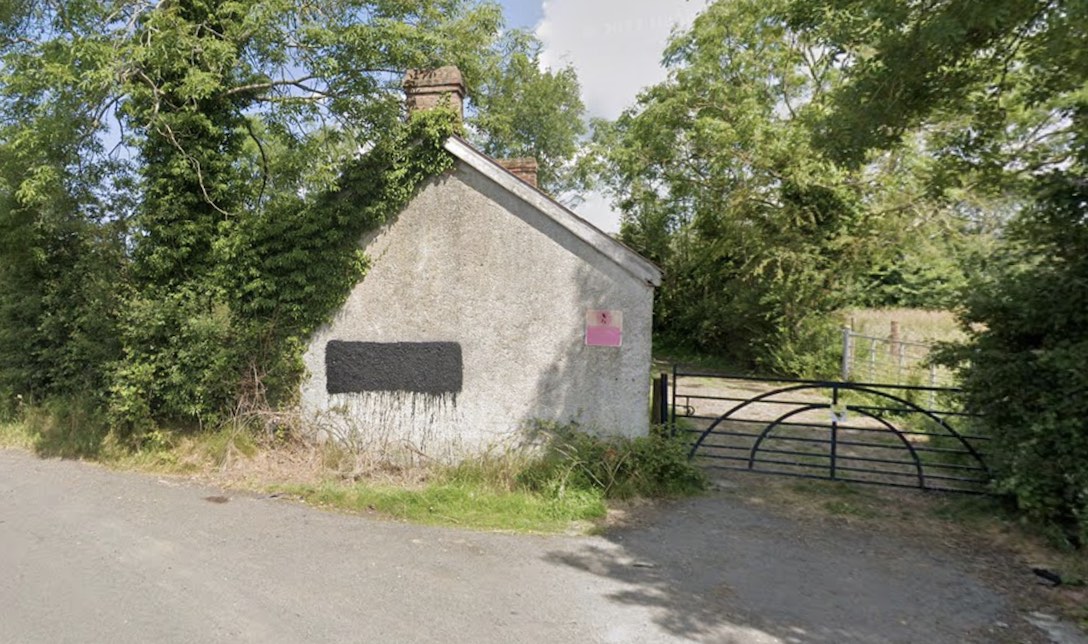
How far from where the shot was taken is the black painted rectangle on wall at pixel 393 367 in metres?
7.22

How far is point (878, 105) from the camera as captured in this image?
269 inches

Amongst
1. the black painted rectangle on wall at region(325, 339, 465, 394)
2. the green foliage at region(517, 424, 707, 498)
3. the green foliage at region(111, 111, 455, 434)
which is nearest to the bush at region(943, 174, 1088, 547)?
the green foliage at region(517, 424, 707, 498)

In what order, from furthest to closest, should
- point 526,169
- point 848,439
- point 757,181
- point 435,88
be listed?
point 757,181
point 848,439
point 526,169
point 435,88

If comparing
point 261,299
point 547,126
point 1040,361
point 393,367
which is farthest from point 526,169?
point 547,126

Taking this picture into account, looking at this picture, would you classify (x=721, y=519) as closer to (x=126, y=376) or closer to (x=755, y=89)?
(x=126, y=376)

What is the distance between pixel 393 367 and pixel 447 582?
3226 mm

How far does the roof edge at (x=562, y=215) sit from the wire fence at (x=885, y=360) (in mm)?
8416

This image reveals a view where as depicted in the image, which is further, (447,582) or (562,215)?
(562,215)

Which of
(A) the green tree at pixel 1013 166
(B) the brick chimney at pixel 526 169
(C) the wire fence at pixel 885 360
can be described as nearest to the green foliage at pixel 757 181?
(C) the wire fence at pixel 885 360

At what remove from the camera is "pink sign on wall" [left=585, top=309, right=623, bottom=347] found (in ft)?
22.4

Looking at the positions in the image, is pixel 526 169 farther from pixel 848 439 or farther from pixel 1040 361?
pixel 848 439

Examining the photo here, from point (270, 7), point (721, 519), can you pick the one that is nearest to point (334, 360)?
point (270, 7)

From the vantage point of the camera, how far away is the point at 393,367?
735 cm

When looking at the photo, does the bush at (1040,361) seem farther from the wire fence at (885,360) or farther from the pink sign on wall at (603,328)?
the wire fence at (885,360)
